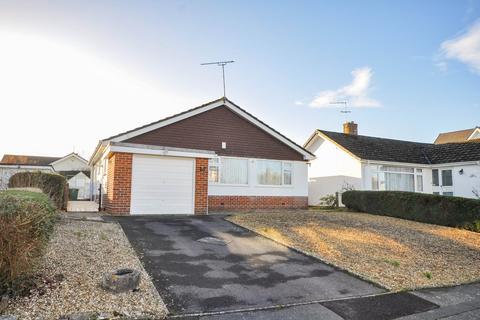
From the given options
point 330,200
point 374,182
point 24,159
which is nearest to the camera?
point 330,200

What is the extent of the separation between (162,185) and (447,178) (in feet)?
63.9

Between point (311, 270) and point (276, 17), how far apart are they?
9337mm

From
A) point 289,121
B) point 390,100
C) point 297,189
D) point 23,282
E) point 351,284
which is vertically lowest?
point 351,284

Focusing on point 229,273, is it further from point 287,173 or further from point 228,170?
point 287,173

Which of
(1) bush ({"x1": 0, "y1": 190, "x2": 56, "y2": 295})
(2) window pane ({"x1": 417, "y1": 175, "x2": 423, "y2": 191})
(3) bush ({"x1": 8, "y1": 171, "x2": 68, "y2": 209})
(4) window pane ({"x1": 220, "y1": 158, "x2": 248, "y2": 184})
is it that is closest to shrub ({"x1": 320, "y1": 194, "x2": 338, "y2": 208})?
(2) window pane ({"x1": 417, "y1": 175, "x2": 423, "y2": 191})

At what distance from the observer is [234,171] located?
1731 cm

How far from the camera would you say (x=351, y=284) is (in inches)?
251

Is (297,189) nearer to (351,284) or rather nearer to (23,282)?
(351,284)

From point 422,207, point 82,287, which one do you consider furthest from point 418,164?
point 82,287

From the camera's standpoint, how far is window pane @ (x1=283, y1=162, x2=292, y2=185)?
18.8 m


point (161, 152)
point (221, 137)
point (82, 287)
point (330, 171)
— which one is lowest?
point (82, 287)

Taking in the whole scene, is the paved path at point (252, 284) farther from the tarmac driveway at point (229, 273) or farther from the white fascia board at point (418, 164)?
the white fascia board at point (418, 164)

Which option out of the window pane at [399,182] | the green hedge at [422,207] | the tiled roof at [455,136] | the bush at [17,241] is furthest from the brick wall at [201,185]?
the tiled roof at [455,136]

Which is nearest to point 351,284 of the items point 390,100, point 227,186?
point 227,186
